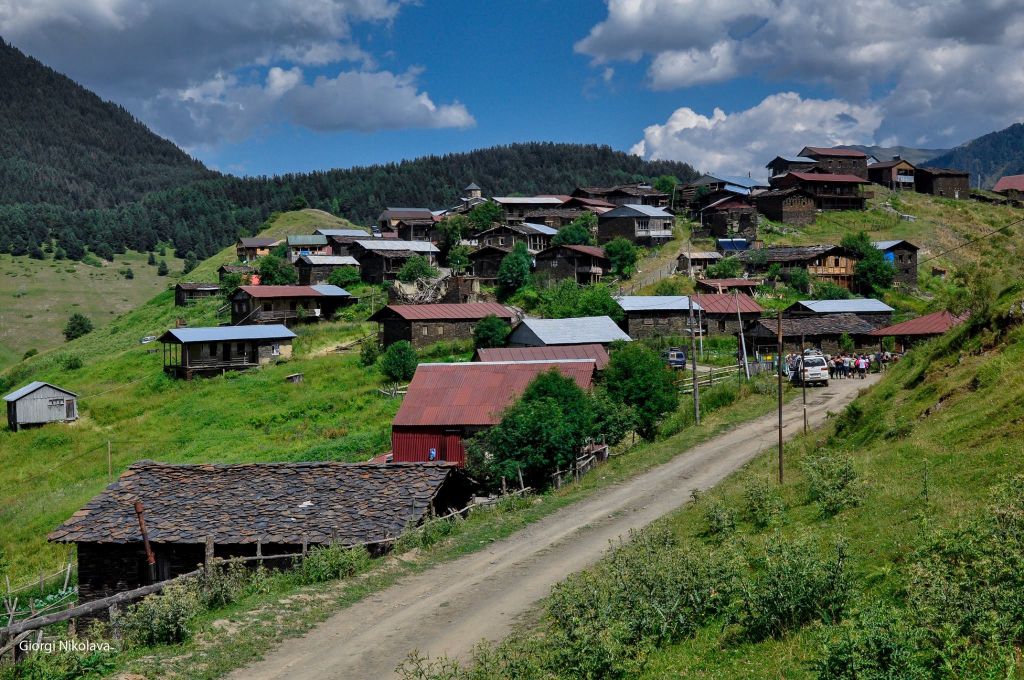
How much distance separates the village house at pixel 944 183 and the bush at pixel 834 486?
9985 centimetres

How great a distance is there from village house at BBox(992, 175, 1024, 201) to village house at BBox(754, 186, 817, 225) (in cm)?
3544

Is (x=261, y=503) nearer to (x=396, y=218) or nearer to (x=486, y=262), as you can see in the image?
(x=486, y=262)

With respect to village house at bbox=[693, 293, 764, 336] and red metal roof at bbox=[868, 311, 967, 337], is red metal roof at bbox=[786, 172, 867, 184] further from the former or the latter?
red metal roof at bbox=[868, 311, 967, 337]

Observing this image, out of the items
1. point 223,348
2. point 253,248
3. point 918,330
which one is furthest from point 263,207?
point 918,330

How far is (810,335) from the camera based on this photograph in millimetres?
53031

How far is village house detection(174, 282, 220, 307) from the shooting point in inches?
3649

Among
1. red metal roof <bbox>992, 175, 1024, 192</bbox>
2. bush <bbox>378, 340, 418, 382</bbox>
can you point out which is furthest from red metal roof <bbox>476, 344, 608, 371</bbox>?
red metal roof <bbox>992, 175, 1024, 192</bbox>

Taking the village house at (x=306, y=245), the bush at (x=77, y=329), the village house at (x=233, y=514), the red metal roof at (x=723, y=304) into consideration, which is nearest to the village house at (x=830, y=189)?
the red metal roof at (x=723, y=304)

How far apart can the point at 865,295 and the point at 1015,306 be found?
49.1 meters

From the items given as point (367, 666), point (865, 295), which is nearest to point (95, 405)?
point (367, 666)

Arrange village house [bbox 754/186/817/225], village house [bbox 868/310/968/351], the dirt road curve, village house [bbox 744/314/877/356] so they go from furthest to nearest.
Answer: village house [bbox 754/186/817/225], village house [bbox 744/314/877/356], village house [bbox 868/310/968/351], the dirt road curve

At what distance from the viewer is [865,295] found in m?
69.3

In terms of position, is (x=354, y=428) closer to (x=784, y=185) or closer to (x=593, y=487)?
(x=593, y=487)

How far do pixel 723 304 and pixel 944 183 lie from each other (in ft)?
197
